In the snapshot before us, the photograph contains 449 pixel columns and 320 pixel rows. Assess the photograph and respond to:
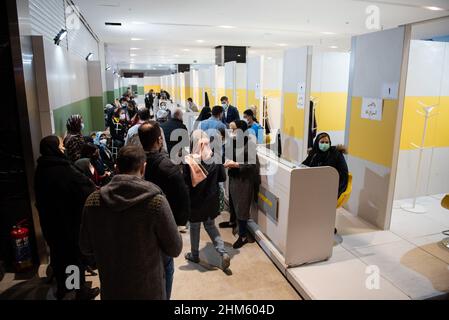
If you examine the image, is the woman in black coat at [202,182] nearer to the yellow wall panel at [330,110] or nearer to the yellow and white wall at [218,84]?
the yellow wall panel at [330,110]

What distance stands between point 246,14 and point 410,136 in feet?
14.2

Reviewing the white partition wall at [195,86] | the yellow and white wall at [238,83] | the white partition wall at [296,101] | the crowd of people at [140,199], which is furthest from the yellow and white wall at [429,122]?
the white partition wall at [195,86]

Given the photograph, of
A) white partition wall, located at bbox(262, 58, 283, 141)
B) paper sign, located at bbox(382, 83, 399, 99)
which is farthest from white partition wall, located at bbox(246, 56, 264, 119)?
paper sign, located at bbox(382, 83, 399, 99)

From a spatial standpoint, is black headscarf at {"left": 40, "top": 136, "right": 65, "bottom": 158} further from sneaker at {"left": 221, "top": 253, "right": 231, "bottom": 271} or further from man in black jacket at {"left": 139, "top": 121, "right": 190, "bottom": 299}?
sneaker at {"left": 221, "top": 253, "right": 231, "bottom": 271}

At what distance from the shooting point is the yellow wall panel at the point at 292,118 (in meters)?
5.13

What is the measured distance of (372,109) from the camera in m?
4.26

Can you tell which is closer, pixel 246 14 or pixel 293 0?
pixel 293 0

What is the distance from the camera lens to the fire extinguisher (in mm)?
3271

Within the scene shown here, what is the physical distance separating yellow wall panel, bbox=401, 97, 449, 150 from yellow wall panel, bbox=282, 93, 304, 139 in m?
1.50

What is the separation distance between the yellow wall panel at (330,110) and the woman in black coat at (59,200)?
478 cm

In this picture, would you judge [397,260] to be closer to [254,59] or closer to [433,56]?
[433,56]

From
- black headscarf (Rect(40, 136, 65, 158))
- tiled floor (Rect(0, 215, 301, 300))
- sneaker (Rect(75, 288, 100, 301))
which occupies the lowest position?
tiled floor (Rect(0, 215, 301, 300))

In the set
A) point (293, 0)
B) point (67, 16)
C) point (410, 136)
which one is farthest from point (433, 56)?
point (67, 16)
